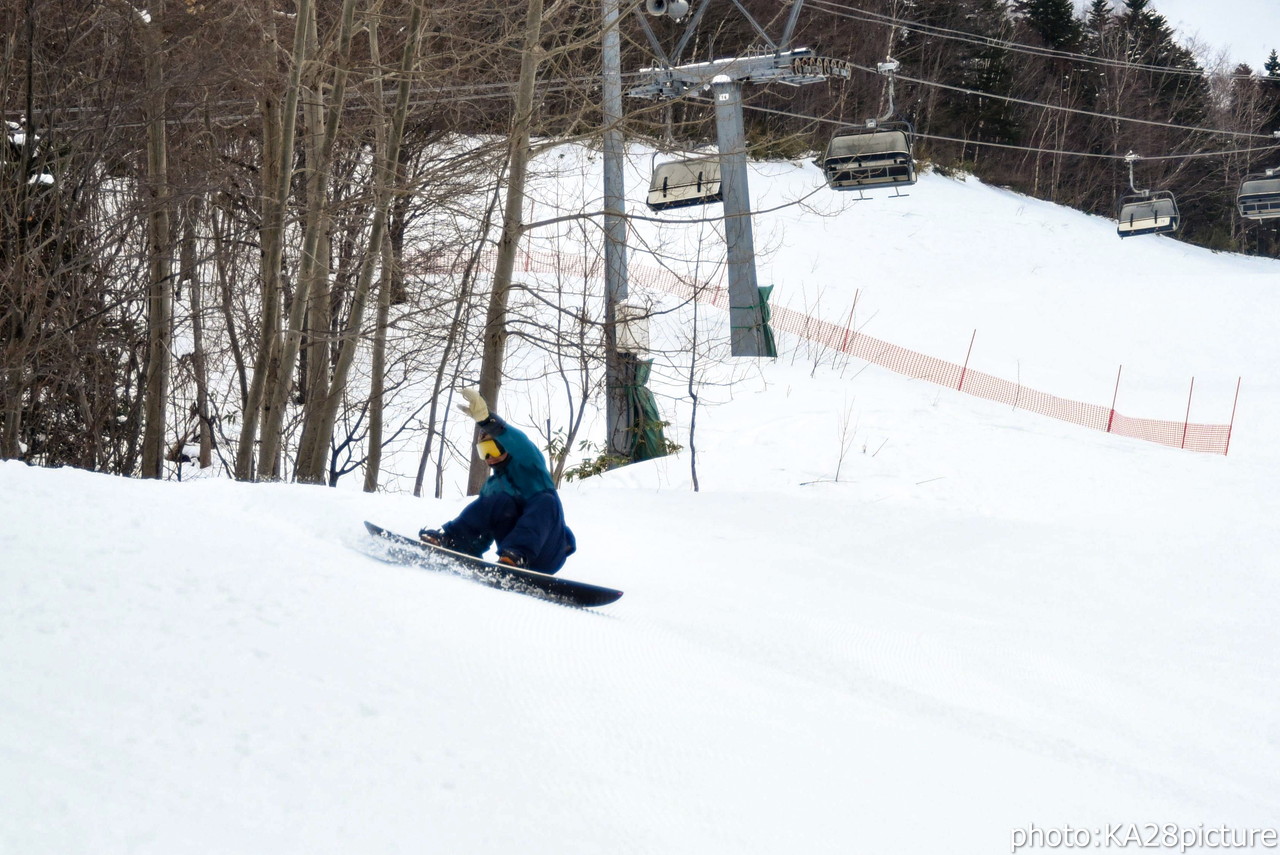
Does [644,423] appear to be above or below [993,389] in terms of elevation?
below

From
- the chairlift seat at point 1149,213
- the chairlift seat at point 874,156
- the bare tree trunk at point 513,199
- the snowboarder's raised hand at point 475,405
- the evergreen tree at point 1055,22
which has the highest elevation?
the evergreen tree at point 1055,22

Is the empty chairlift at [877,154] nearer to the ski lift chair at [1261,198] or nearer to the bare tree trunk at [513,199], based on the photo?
the bare tree trunk at [513,199]

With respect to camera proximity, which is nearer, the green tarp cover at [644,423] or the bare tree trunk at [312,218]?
the bare tree trunk at [312,218]

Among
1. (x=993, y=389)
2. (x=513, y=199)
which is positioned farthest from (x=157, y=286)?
(x=993, y=389)

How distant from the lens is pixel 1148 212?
28656 mm

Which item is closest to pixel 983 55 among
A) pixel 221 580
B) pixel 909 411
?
pixel 909 411

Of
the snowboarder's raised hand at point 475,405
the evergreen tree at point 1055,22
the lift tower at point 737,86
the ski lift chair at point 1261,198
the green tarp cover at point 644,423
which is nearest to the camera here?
the snowboarder's raised hand at point 475,405

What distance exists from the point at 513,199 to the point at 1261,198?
67.7 ft

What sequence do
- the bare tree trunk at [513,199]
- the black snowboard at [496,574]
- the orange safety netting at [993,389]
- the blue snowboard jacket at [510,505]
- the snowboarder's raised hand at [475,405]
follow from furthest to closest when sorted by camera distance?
1. the orange safety netting at [993,389]
2. the bare tree trunk at [513,199]
3. the blue snowboard jacket at [510,505]
4. the snowboarder's raised hand at [475,405]
5. the black snowboard at [496,574]

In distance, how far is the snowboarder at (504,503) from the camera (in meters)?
6.61

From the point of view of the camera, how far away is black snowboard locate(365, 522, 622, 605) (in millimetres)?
6109

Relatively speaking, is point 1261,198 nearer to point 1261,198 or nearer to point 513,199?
point 1261,198

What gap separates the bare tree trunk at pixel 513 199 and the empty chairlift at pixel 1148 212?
826 inches

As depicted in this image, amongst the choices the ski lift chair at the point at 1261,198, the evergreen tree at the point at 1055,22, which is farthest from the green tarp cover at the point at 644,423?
the evergreen tree at the point at 1055,22
